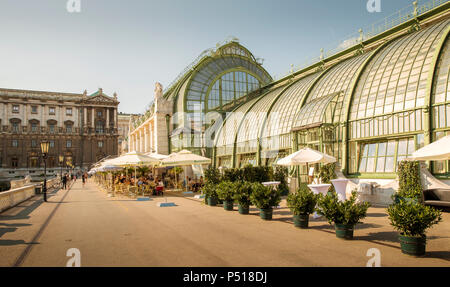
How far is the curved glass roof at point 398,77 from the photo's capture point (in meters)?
15.9

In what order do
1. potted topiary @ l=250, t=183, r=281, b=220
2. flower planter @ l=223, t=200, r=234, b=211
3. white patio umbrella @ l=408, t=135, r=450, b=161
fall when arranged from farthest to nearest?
flower planter @ l=223, t=200, r=234, b=211, potted topiary @ l=250, t=183, r=281, b=220, white patio umbrella @ l=408, t=135, r=450, b=161

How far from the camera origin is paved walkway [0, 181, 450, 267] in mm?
7152

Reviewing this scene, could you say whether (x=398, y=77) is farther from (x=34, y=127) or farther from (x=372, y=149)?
(x=34, y=127)

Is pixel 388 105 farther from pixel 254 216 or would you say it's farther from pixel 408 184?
pixel 254 216

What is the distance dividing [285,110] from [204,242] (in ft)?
60.9

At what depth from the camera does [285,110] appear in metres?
25.8

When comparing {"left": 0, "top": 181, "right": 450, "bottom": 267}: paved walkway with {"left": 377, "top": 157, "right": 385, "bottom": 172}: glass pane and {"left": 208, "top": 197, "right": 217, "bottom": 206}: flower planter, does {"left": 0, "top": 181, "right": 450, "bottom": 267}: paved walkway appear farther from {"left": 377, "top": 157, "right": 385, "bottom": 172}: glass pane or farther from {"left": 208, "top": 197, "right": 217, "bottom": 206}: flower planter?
{"left": 377, "top": 157, "right": 385, "bottom": 172}: glass pane

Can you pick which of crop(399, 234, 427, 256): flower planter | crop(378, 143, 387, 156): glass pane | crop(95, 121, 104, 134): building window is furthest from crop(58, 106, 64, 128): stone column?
crop(399, 234, 427, 256): flower planter

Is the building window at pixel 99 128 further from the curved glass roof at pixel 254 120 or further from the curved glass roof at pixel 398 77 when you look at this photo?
the curved glass roof at pixel 398 77

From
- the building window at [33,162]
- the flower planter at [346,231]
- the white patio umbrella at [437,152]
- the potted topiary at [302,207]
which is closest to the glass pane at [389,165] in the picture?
the white patio umbrella at [437,152]

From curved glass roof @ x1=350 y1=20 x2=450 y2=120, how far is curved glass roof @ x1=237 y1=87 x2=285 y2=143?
34.2ft

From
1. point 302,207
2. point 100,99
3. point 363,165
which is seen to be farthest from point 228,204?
point 100,99

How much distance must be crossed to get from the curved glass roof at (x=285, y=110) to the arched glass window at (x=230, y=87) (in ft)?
43.5

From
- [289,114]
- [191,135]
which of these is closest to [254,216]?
[289,114]
